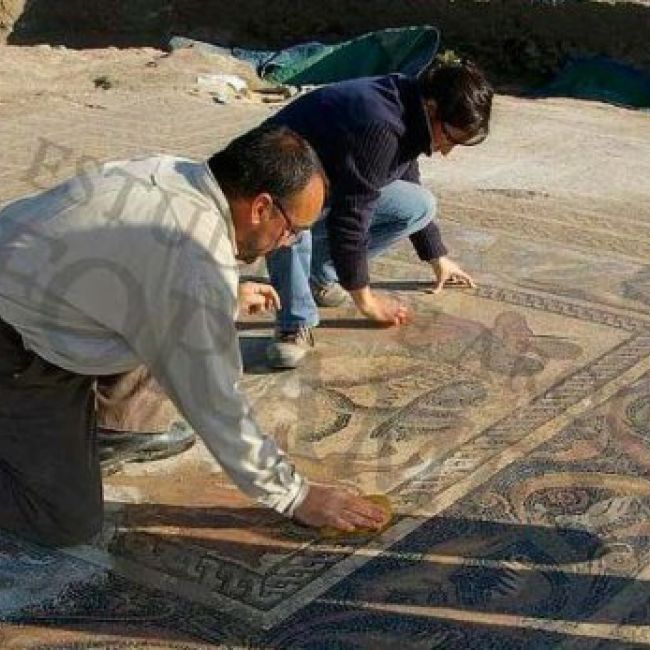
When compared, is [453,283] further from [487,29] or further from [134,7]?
[134,7]

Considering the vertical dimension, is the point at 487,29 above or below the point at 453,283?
below

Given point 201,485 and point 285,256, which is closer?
point 201,485

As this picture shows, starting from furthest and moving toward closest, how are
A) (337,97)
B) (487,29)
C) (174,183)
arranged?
(487,29)
(337,97)
(174,183)

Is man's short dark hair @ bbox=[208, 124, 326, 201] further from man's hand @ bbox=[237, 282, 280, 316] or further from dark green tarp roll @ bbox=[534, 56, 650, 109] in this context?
dark green tarp roll @ bbox=[534, 56, 650, 109]

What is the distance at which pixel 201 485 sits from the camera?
12.0 ft

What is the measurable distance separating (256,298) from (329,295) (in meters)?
1.29

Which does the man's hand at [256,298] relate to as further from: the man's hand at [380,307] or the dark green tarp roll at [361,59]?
the dark green tarp roll at [361,59]

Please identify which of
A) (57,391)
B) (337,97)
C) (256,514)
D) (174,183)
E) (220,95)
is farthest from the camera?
(220,95)

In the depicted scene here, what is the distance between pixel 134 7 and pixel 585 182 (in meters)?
9.97

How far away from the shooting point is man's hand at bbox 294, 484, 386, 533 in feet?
10.5

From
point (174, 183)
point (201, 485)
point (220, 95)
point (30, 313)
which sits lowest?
point (220, 95)

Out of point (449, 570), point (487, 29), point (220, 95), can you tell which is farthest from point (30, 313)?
point (487, 29)

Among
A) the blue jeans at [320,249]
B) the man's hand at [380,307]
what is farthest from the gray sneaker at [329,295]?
the man's hand at [380,307]

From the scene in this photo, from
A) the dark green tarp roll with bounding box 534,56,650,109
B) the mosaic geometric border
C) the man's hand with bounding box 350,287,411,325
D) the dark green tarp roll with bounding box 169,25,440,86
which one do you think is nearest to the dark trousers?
the mosaic geometric border
